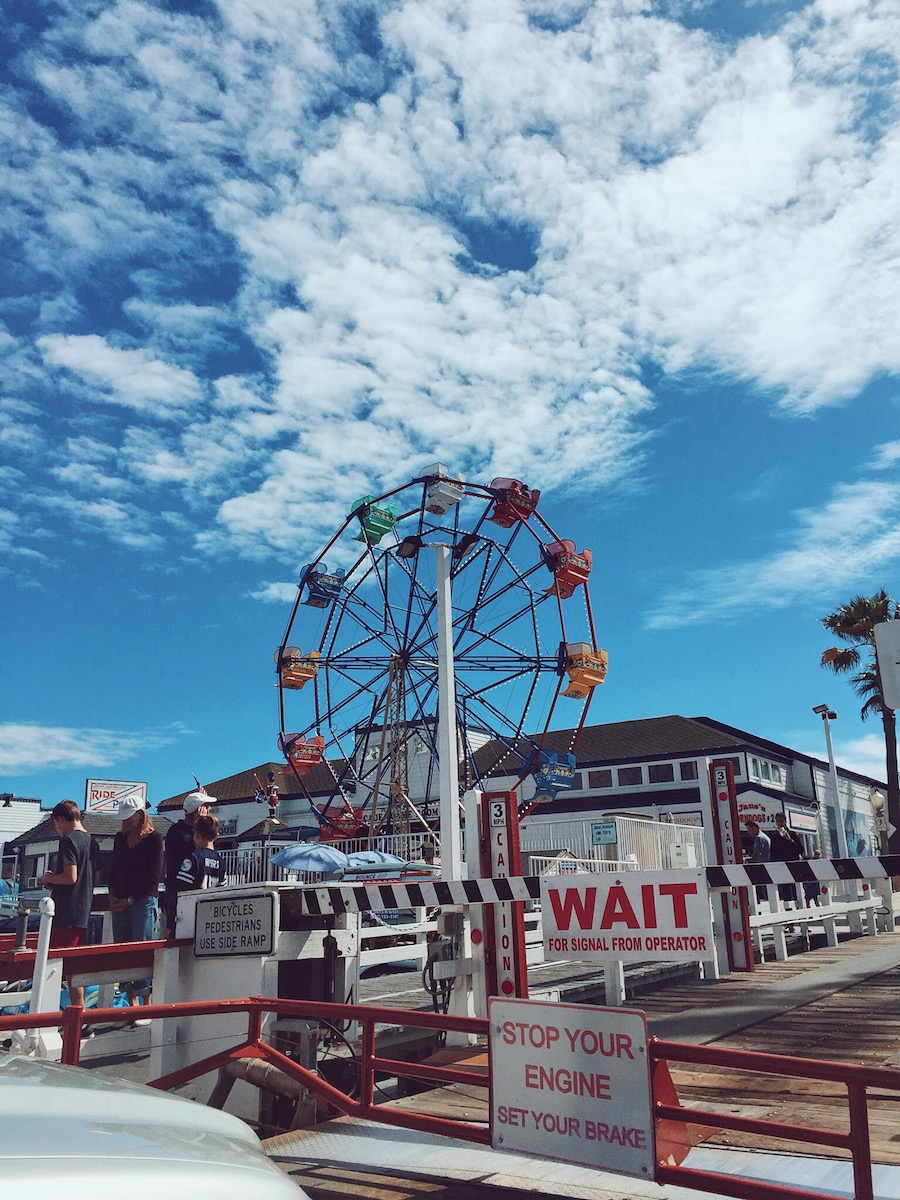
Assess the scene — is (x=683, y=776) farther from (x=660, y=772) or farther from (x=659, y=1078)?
(x=659, y=1078)

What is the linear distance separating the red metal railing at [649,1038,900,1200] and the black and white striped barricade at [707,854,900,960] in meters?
2.21

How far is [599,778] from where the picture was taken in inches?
1737

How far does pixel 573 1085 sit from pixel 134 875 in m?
4.20

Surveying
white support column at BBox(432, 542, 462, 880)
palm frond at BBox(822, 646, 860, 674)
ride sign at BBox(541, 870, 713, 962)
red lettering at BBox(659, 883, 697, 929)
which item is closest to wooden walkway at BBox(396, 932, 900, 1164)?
ride sign at BBox(541, 870, 713, 962)

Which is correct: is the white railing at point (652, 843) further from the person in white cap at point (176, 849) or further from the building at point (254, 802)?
the building at point (254, 802)

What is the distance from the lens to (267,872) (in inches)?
778

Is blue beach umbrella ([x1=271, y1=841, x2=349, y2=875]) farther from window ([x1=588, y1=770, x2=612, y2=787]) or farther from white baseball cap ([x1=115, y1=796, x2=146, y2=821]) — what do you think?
window ([x1=588, y1=770, x2=612, y2=787])

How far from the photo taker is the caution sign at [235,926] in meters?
5.79

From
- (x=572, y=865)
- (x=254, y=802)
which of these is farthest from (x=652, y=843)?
(x=254, y=802)

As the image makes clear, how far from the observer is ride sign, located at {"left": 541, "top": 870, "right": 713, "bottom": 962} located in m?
5.32

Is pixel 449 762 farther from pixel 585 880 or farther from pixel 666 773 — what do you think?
pixel 666 773

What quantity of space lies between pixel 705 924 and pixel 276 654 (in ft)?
77.0

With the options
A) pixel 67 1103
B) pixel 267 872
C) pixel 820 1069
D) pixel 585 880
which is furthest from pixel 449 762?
pixel 67 1103

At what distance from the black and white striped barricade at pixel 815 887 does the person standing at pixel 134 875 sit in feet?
13.0
